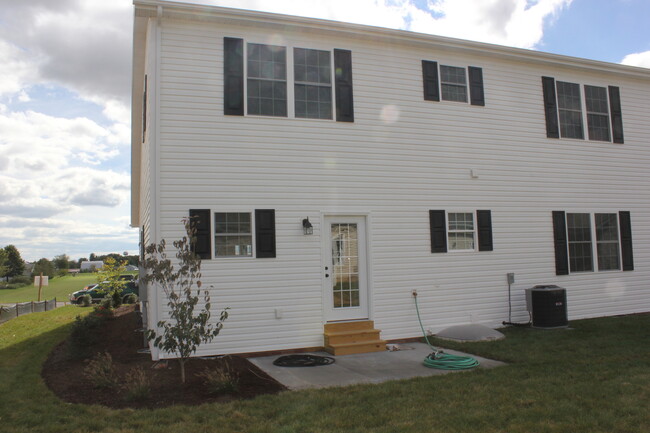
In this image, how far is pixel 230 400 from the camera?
225 inches

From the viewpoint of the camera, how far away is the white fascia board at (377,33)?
8.54m

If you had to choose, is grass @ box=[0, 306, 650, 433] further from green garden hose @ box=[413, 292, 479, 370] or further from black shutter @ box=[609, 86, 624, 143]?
black shutter @ box=[609, 86, 624, 143]

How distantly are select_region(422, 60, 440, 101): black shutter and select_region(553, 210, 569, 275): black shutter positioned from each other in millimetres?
3867

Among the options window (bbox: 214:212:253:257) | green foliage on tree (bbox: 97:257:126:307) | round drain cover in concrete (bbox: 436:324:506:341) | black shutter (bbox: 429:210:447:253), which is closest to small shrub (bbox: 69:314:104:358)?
window (bbox: 214:212:253:257)

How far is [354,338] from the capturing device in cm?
899

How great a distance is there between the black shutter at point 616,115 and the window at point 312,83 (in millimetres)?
7439

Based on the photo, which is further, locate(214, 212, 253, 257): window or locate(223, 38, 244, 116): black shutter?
locate(223, 38, 244, 116): black shutter

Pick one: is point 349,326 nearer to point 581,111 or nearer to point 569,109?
point 569,109

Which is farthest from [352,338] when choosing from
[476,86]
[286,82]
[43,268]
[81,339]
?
[43,268]

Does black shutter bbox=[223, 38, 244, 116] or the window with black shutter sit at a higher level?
black shutter bbox=[223, 38, 244, 116]

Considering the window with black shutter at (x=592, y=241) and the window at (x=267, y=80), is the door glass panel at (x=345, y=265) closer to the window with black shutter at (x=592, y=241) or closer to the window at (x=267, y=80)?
the window at (x=267, y=80)

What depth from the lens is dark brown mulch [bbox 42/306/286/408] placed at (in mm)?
5824

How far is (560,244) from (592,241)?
1037 mm

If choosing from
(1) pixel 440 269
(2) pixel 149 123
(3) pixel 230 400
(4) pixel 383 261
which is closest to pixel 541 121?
(1) pixel 440 269
